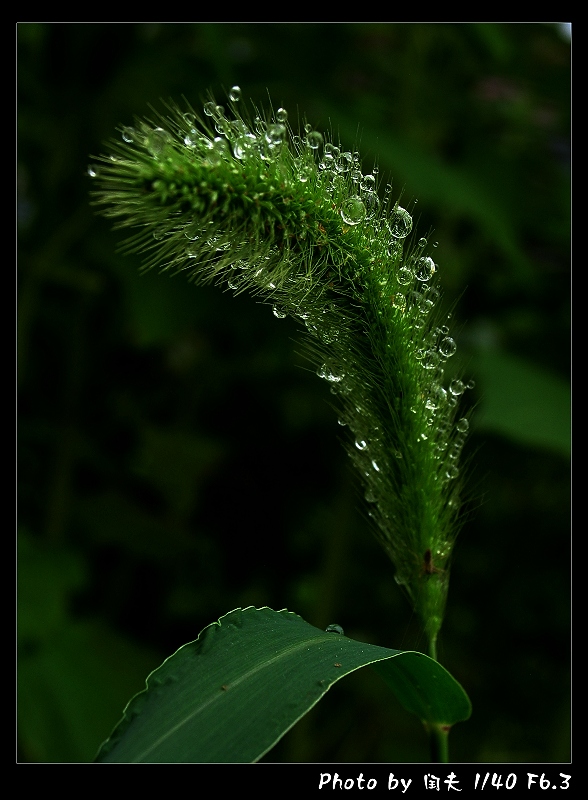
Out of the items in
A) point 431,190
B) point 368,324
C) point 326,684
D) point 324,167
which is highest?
point 431,190

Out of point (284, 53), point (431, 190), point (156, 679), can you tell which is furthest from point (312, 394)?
point (156, 679)

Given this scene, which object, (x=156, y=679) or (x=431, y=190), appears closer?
(x=156, y=679)

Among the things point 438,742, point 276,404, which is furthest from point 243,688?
point 276,404

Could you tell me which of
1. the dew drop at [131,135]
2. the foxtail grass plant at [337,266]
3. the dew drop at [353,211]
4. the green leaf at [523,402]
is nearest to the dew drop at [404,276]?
the foxtail grass plant at [337,266]

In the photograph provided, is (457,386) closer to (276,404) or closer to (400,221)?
(400,221)

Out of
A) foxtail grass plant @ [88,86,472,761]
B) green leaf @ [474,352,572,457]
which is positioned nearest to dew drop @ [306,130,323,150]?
foxtail grass plant @ [88,86,472,761]
